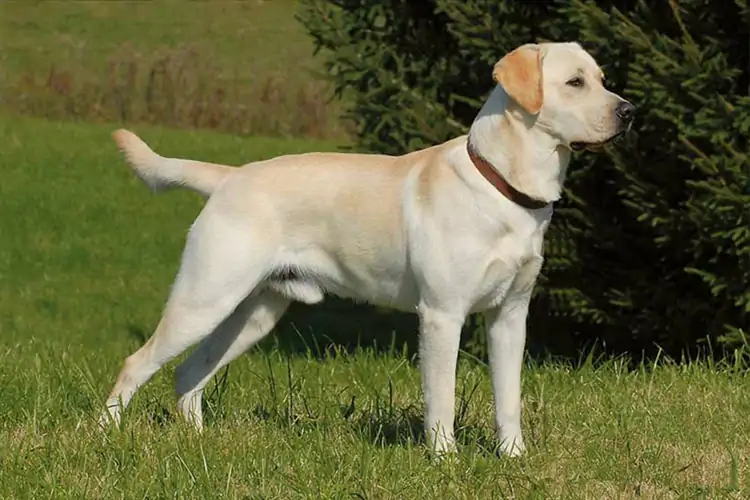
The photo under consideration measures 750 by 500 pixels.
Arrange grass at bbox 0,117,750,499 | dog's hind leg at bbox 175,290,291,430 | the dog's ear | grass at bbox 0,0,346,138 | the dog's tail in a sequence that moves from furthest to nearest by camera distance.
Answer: grass at bbox 0,0,346,138 < dog's hind leg at bbox 175,290,291,430 < the dog's tail < the dog's ear < grass at bbox 0,117,750,499

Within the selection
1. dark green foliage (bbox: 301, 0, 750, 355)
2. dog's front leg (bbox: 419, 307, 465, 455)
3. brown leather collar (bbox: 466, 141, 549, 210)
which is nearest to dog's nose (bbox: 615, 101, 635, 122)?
brown leather collar (bbox: 466, 141, 549, 210)

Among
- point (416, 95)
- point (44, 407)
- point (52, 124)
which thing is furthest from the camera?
point (52, 124)

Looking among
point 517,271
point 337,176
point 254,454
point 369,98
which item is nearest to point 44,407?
point 254,454

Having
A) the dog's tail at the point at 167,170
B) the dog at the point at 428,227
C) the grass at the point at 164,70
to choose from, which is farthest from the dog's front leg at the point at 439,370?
the grass at the point at 164,70

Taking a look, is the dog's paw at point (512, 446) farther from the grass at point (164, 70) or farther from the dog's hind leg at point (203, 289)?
the grass at point (164, 70)

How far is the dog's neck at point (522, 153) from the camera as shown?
15.7 feet

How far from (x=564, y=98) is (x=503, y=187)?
413 mm

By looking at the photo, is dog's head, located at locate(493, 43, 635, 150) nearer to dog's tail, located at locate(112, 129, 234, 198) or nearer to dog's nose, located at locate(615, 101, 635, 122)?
dog's nose, located at locate(615, 101, 635, 122)

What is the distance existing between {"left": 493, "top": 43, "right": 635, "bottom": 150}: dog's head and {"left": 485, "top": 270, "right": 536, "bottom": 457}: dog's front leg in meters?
0.69

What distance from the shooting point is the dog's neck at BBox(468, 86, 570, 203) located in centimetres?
480

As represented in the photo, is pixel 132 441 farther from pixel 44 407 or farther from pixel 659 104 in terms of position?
pixel 659 104

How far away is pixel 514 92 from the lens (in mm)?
4750

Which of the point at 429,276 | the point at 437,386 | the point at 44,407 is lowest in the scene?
the point at 44,407

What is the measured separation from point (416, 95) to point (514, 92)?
10.2ft
